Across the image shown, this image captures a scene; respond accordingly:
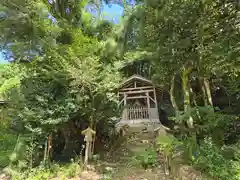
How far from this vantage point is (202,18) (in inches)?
212

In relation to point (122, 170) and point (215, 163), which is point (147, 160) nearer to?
point (122, 170)

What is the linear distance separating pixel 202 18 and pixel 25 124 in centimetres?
644

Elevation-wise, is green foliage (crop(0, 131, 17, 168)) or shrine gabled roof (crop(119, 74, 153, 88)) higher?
shrine gabled roof (crop(119, 74, 153, 88))

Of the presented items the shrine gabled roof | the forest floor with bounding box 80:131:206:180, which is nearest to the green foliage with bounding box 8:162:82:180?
the forest floor with bounding box 80:131:206:180

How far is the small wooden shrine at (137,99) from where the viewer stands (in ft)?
40.8

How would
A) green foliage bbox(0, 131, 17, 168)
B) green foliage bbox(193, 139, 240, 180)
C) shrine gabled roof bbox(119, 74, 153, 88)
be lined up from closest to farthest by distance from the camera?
green foliage bbox(193, 139, 240, 180) < green foliage bbox(0, 131, 17, 168) < shrine gabled roof bbox(119, 74, 153, 88)

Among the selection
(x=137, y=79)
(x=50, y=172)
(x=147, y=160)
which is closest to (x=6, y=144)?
(x=50, y=172)

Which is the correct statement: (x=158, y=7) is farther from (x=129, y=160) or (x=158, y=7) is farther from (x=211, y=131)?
(x=129, y=160)

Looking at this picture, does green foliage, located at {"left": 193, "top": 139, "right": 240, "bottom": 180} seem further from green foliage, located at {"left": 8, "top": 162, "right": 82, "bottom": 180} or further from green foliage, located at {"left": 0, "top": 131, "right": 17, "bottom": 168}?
green foliage, located at {"left": 0, "top": 131, "right": 17, "bottom": 168}

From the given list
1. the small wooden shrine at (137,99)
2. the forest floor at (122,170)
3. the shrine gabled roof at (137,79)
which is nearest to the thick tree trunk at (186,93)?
the forest floor at (122,170)

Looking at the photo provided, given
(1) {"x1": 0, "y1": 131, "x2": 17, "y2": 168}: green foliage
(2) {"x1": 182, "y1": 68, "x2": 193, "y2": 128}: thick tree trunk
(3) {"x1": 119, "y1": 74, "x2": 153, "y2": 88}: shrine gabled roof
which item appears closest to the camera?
(2) {"x1": 182, "y1": 68, "x2": 193, "y2": 128}: thick tree trunk

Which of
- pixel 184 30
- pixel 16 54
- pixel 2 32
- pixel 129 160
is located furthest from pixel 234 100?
pixel 2 32

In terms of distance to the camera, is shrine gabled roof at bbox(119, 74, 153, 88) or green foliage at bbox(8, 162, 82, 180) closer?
green foliage at bbox(8, 162, 82, 180)

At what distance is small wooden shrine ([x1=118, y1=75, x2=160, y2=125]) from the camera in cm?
1245
